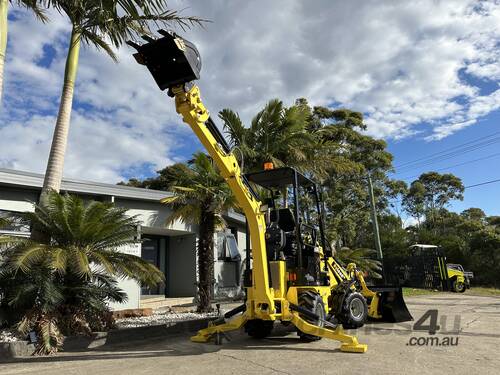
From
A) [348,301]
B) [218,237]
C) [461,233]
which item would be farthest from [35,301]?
[461,233]

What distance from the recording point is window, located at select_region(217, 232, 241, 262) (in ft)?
57.5

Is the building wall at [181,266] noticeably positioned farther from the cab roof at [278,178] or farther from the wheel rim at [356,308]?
the wheel rim at [356,308]

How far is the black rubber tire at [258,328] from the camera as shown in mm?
8031

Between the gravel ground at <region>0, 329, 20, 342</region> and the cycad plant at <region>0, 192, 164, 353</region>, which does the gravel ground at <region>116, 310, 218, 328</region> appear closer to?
the cycad plant at <region>0, 192, 164, 353</region>

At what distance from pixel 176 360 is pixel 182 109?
3903mm

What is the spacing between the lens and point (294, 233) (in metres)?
7.79

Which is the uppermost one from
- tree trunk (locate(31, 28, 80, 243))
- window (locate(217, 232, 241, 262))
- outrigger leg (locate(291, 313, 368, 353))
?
tree trunk (locate(31, 28, 80, 243))

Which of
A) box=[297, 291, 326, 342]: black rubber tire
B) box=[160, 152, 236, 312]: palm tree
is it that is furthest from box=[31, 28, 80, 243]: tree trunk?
box=[297, 291, 326, 342]: black rubber tire

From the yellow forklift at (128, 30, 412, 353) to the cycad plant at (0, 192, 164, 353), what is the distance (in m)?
2.15

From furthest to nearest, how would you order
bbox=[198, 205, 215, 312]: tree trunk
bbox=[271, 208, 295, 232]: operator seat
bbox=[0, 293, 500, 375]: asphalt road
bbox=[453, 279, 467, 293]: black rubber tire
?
bbox=[453, 279, 467, 293]: black rubber tire, bbox=[198, 205, 215, 312]: tree trunk, bbox=[271, 208, 295, 232]: operator seat, bbox=[0, 293, 500, 375]: asphalt road

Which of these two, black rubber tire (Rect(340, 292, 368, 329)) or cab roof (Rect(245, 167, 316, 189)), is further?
black rubber tire (Rect(340, 292, 368, 329))

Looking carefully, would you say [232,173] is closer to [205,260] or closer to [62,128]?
[62,128]

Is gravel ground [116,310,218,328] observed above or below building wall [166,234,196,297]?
below

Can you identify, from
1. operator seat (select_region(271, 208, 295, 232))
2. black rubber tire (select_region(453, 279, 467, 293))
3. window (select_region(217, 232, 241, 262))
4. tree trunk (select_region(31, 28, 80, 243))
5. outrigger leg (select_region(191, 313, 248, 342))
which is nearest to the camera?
outrigger leg (select_region(191, 313, 248, 342))
